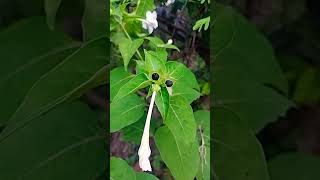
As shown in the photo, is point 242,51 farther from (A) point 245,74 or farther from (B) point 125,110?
(B) point 125,110

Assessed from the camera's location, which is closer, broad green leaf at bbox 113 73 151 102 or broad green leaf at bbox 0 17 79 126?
broad green leaf at bbox 113 73 151 102

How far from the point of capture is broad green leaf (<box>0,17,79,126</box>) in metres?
0.77

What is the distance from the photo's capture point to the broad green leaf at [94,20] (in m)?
0.68

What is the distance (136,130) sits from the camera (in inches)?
24.2

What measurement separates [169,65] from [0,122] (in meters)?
0.27

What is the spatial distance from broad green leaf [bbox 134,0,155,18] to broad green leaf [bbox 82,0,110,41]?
2.7 inches

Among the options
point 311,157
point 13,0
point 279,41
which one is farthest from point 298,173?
point 13,0

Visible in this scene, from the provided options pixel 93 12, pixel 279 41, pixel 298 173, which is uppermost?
pixel 93 12

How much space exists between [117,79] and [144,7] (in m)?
0.08

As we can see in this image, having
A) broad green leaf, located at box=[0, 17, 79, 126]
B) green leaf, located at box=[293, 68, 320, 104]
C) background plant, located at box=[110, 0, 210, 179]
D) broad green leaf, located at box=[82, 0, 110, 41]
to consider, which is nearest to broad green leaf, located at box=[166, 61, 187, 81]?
background plant, located at box=[110, 0, 210, 179]

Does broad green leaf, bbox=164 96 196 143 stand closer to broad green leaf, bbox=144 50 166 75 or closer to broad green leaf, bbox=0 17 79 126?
broad green leaf, bbox=144 50 166 75

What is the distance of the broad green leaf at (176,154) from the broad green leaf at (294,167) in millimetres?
256

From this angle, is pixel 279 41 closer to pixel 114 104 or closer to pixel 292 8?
pixel 292 8

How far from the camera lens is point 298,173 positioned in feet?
2.80
